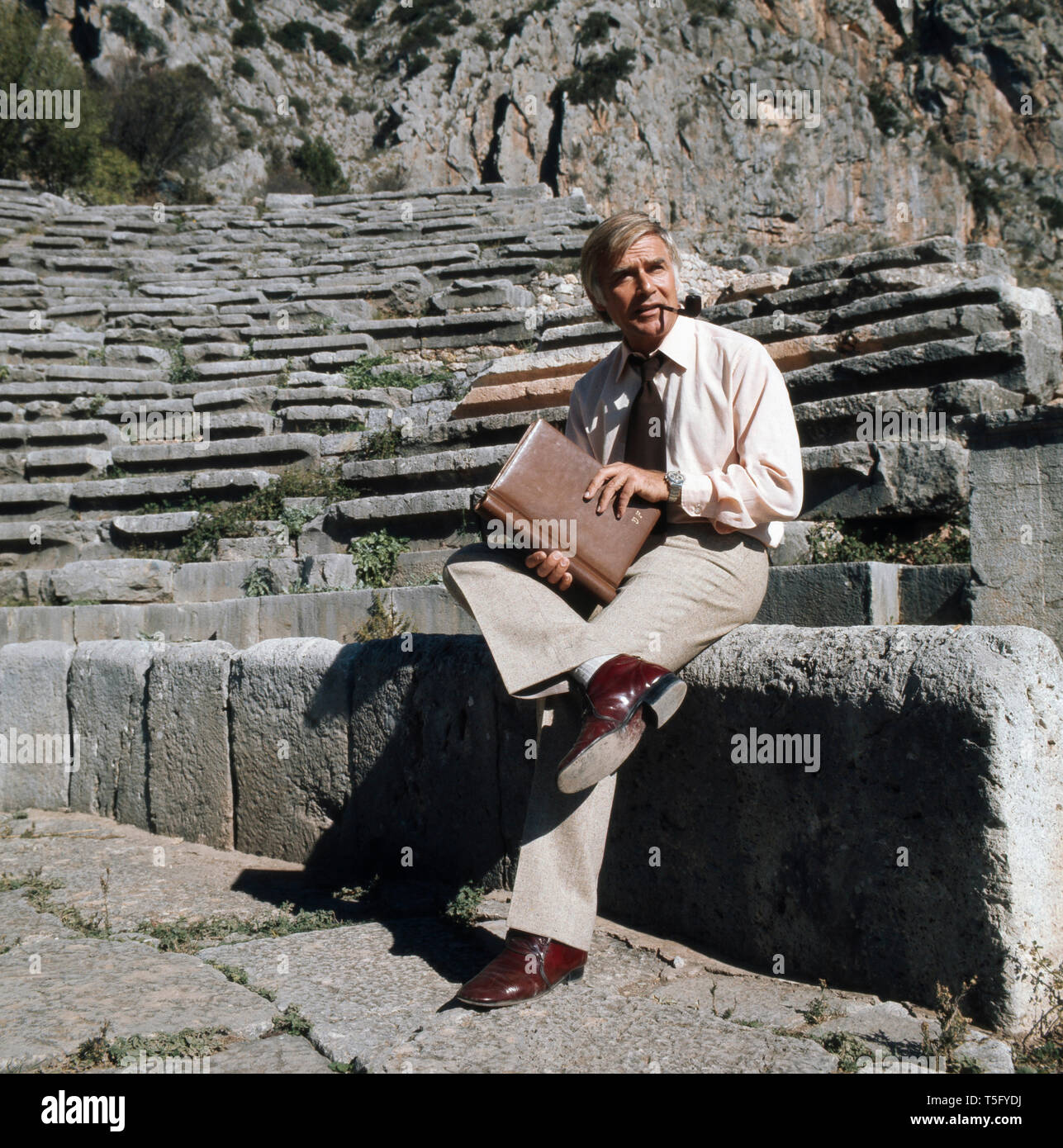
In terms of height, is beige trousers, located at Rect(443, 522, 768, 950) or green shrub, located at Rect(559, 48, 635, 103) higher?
green shrub, located at Rect(559, 48, 635, 103)

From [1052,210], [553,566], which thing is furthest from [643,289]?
[1052,210]

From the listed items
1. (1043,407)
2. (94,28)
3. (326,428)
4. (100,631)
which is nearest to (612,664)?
(1043,407)

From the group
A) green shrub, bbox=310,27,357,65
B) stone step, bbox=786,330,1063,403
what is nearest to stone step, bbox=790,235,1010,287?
stone step, bbox=786,330,1063,403

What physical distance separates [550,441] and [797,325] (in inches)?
201

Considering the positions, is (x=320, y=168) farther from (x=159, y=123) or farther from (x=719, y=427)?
(x=719, y=427)

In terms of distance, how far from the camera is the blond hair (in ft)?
9.37

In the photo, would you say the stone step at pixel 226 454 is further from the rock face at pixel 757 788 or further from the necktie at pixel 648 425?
the necktie at pixel 648 425

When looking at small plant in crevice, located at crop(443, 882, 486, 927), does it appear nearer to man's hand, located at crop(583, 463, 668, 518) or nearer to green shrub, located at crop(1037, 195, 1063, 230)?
man's hand, located at crop(583, 463, 668, 518)

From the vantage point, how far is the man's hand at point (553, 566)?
2.64m

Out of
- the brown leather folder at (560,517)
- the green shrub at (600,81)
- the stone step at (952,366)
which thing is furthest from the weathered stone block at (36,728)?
the green shrub at (600,81)

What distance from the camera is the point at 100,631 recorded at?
6551mm

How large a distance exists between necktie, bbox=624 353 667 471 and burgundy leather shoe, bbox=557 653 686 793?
0.76 meters

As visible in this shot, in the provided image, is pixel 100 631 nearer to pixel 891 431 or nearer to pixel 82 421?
pixel 82 421

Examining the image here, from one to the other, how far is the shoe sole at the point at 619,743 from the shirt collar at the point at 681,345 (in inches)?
39.7
